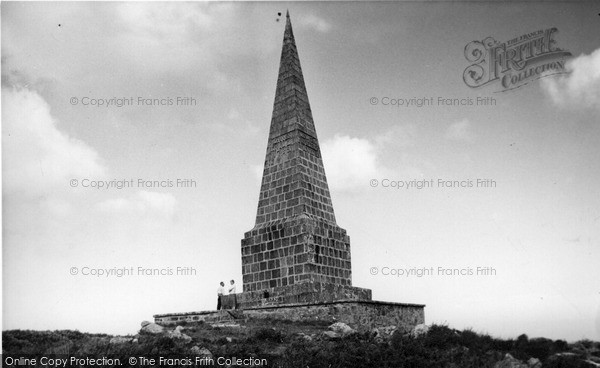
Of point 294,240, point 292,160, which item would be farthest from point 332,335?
point 292,160

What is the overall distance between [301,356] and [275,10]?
10.8 meters

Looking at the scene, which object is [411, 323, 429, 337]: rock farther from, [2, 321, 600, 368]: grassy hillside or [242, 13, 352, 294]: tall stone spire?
[242, 13, 352, 294]: tall stone spire

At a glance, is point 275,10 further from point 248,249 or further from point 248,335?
point 248,335

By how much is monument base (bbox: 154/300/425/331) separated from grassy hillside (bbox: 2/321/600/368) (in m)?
1.33

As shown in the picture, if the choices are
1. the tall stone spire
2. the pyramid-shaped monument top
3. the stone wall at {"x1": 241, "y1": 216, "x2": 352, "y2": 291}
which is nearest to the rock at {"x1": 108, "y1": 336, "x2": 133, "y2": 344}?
the tall stone spire

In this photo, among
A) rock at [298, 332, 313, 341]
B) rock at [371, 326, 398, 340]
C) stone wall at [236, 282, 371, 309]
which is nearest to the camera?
rock at [298, 332, 313, 341]

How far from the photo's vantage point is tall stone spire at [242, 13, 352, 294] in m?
16.0

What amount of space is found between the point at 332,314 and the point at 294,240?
3.12 meters

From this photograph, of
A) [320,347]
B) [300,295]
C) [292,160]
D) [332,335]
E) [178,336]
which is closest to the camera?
[320,347]

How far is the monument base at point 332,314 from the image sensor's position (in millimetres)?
13586

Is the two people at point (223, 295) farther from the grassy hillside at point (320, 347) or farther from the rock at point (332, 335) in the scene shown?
the rock at point (332, 335)

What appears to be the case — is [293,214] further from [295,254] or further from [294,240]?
[295,254]

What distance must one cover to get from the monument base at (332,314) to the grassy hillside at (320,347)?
1.33 m

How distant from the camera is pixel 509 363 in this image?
392 inches
